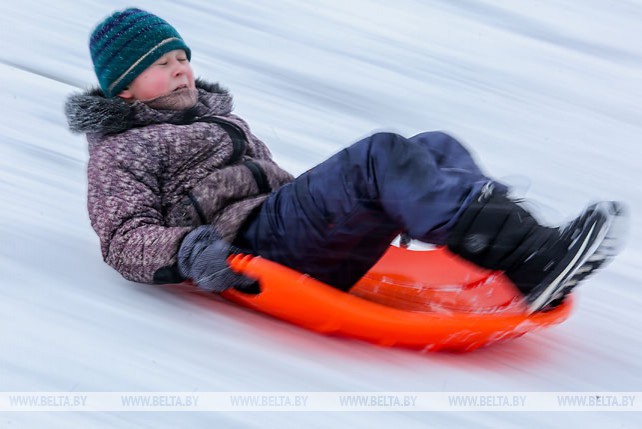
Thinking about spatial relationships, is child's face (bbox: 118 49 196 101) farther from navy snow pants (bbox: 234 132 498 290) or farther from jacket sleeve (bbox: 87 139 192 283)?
navy snow pants (bbox: 234 132 498 290)

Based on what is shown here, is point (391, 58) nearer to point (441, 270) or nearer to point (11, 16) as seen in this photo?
point (11, 16)

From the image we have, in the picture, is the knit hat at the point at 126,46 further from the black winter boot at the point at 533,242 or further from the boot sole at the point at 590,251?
the boot sole at the point at 590,251

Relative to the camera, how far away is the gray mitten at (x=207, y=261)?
1552 millimetres

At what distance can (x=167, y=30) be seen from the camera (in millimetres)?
1855

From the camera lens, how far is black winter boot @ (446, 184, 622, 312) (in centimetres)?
141

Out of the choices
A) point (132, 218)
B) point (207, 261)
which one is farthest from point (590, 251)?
point (132, 218)

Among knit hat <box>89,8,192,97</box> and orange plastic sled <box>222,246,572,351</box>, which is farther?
knit hat <box>89,8,192,97</box>

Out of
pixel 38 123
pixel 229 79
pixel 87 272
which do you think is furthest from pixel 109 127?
pixel 229 79

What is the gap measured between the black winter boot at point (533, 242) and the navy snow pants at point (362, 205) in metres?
0.03

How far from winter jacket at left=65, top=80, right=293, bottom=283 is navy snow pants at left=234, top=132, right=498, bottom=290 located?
94 mm

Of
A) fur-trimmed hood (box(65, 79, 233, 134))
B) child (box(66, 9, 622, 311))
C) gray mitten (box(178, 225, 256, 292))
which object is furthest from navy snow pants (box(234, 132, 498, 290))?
fur-trimmed hood (box(65, 79, 233, 134))

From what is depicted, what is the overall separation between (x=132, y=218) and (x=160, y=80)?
0.34 metres

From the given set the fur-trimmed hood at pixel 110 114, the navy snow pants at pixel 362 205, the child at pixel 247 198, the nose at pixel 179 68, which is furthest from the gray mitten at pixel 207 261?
the nose at pixel 179 68

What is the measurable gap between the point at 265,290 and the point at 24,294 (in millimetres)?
454
